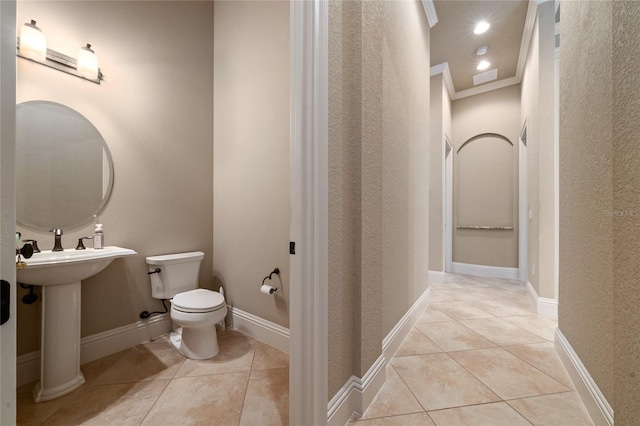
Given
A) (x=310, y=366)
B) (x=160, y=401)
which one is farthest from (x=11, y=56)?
(x=160, y=401)

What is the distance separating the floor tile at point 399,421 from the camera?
3.94 feet

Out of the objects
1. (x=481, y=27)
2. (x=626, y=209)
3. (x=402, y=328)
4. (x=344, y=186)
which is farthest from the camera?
(x=481, y=27)

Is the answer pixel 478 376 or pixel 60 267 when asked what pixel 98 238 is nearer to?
pixel 60 267

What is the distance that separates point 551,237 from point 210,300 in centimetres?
312

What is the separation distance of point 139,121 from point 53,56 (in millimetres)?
550

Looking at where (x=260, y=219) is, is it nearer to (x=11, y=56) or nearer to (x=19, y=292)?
(x=19, y=292)

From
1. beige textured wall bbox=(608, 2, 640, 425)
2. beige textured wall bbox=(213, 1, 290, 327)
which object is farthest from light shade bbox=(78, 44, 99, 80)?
beige textured wall bbox=(608, 2, 640, 425)

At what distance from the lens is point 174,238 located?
2.20 m

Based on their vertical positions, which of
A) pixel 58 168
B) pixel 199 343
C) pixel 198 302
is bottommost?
pixel 199 343

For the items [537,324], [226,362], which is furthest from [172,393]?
[537,324]

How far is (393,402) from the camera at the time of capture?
4.41 ft

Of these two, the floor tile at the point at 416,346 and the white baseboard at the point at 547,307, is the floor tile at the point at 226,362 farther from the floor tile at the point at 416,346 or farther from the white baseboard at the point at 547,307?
the white baseboard at the point at 547,307

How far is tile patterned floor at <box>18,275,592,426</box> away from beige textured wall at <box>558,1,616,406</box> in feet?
1.05

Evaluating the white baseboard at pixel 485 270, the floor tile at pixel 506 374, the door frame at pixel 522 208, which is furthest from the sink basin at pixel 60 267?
the door frame at pixel 522 208
